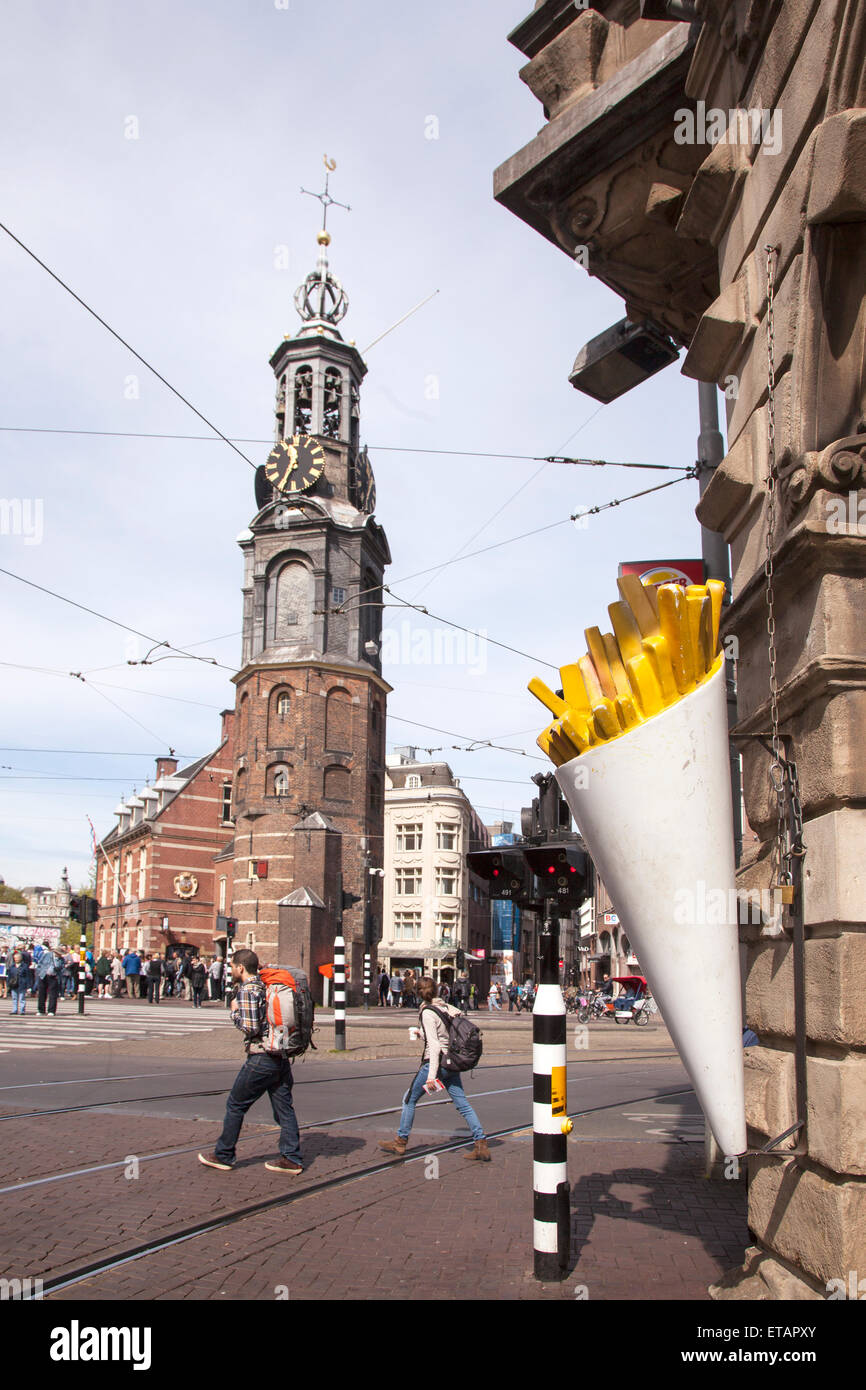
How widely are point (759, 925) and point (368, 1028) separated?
21860mm

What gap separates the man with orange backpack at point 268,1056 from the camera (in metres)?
7.20

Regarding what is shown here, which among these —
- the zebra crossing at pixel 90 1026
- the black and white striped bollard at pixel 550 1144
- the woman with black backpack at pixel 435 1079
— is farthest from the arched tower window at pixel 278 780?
the black and white striped bollard at pixel 550 1144

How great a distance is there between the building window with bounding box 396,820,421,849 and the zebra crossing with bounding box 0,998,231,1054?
125 ft

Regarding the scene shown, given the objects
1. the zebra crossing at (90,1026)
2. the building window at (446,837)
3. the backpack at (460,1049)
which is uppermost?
the building window at (446,837)

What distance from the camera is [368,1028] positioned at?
24.7 metres

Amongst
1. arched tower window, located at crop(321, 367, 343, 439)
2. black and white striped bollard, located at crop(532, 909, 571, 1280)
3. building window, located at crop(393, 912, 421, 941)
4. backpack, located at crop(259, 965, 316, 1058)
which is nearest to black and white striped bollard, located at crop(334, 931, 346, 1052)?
backpack, located at crop(259, 965, 316, 1058)

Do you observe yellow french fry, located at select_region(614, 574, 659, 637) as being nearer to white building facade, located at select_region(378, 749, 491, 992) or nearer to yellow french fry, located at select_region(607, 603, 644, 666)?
yellow french fry, located at select_region(607, 603, 644, 666)

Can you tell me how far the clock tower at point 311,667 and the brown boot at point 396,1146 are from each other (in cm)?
3635

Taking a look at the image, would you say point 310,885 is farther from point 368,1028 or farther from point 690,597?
point 690,597

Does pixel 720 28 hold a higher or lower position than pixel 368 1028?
higher

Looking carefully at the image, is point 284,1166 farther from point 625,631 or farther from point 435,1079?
point 625,631

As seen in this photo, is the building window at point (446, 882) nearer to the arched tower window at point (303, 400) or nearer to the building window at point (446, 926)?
the building window at point (446, 926)

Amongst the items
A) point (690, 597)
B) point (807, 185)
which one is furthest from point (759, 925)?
point (807, 185)

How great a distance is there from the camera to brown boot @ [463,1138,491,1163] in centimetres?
761
